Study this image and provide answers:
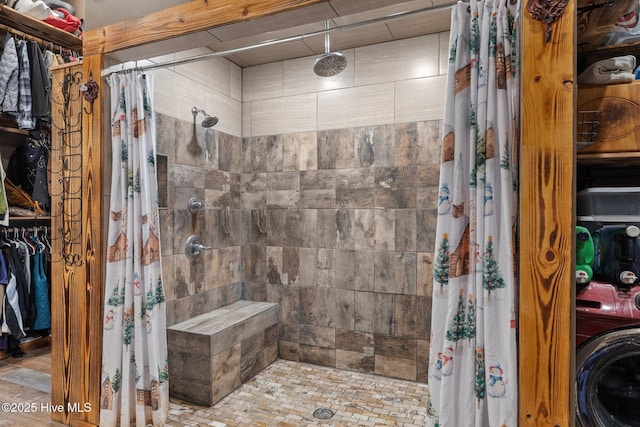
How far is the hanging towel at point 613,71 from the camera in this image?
1497mm

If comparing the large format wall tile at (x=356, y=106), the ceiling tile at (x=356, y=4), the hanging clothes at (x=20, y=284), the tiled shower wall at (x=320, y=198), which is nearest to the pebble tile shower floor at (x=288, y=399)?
the tiled shower wall at (x=320, y=198)

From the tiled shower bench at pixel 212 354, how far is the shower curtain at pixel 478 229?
62.9 inches

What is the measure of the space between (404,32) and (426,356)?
97.8 inches

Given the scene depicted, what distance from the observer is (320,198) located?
124 inches

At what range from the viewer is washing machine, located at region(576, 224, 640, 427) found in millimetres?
1445

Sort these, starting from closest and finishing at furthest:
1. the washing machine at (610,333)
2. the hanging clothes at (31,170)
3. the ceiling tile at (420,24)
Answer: the washing machine at (610,333), the ceiling tile at (420,24), the hanging clothes at (31,170)

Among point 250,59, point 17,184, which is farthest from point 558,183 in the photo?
point 17,184

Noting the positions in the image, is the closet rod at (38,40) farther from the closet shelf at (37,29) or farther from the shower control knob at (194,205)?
the shower control knob at (194,205)

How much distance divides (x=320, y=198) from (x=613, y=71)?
2092mm

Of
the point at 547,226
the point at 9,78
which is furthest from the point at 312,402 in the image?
the point at 9,78

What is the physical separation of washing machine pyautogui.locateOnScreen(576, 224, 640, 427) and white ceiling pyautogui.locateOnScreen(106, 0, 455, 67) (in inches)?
52.2

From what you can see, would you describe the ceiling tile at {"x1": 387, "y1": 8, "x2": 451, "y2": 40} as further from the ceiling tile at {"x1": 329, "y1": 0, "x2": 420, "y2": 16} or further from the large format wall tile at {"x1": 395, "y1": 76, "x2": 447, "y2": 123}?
the ceiling tile at {"x1": 329, "y1": 0, "x2": 420, "y2": 16}

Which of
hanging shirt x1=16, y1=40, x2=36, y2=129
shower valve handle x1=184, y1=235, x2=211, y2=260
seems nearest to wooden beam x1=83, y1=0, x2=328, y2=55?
hanging shirt x1=16, y1=40, x2=36, y2=129

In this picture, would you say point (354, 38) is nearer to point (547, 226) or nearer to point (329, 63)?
point (329, 63)
